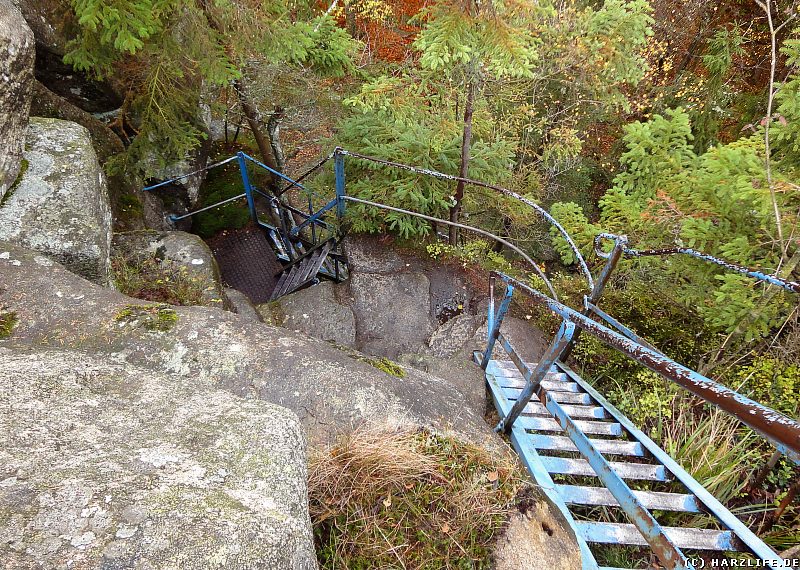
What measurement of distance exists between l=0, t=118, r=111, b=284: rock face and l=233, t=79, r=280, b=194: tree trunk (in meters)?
3.24

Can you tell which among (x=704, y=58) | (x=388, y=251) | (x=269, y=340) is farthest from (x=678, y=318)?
(x=704, y=58)

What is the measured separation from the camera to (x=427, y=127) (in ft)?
20.6

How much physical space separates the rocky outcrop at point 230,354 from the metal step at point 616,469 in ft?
1.49

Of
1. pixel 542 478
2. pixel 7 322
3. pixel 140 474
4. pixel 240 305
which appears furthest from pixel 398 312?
pixel 140 474

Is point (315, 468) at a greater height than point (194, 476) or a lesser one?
lesser

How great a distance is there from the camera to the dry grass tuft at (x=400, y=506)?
77.2 inches

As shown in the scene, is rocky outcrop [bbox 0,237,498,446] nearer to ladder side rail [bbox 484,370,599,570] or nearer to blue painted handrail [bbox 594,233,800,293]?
ladder side rail [bbox 484,370,599,570]

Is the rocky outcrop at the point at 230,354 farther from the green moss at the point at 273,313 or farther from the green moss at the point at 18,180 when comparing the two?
the green moss at the point at 273,313

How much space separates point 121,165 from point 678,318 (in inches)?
310

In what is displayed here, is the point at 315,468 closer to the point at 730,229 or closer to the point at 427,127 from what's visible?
the point at 730,229

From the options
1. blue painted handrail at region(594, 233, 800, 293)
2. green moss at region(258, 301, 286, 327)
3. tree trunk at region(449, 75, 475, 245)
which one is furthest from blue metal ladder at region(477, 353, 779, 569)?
tree trunk at region(449, 75, 475, 245)

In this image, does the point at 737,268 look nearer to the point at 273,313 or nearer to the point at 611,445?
the point at 611,445

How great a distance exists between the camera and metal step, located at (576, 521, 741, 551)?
2.39 m

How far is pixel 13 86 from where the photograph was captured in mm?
3807
